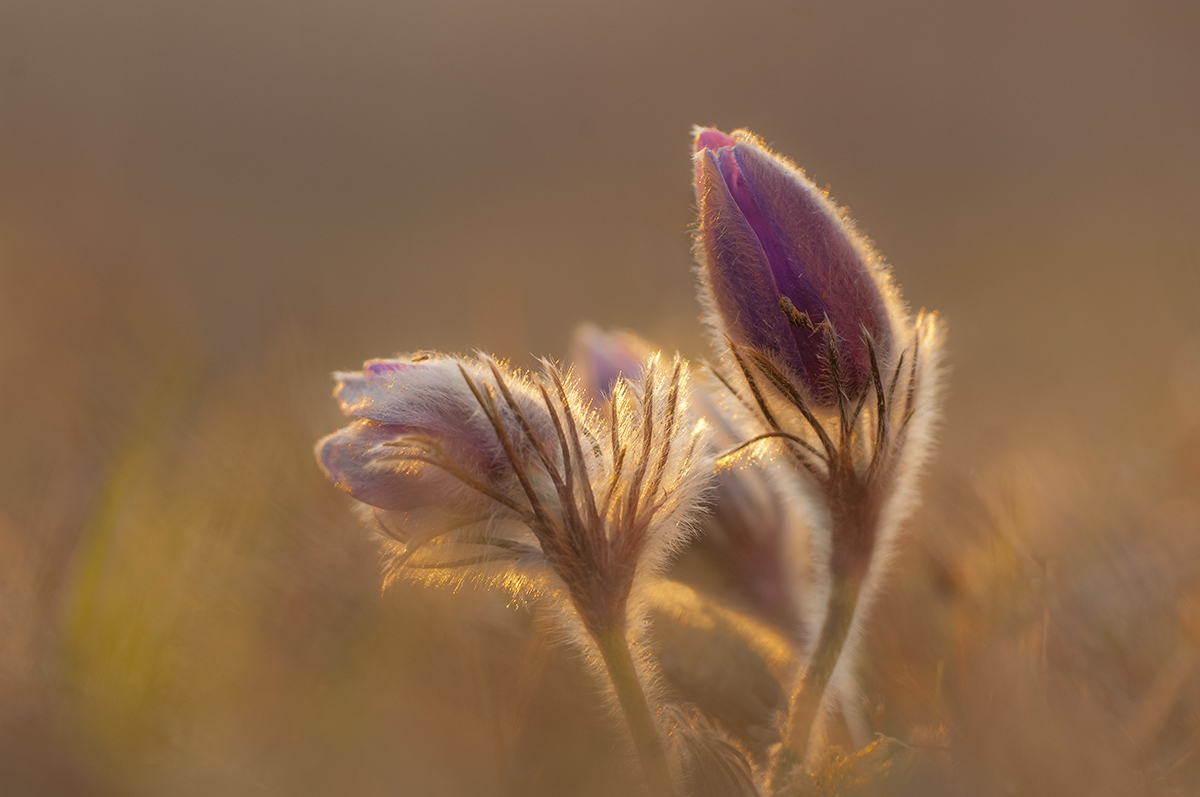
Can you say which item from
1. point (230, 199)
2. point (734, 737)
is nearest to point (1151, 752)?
point (734, 737)

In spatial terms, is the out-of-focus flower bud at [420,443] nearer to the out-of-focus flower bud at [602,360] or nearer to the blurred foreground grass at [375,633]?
the blurred foreground grass at [375,633]

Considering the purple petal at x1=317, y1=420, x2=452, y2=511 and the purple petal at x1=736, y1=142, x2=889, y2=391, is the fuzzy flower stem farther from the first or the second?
the purple petal at x1=736, y1=142, x2=889, y2=391

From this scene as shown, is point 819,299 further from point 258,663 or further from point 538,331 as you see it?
point 538,331

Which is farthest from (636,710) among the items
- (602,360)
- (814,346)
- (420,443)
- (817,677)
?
(602,360)

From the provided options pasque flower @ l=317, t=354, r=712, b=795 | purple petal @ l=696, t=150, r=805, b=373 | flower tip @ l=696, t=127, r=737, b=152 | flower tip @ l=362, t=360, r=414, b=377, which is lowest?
pasque flower @ l=317, t=354, r=712, b=795

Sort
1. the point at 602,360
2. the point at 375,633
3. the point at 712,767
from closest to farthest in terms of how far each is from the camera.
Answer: the point at 712,767 < the point at 375,633 < the point at 602,360

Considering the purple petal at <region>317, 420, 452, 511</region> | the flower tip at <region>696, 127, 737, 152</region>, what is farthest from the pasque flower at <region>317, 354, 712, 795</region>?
the flower tip at <region>696, 127, 737, 152</region>

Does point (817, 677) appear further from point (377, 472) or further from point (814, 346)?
point (377, 472)
